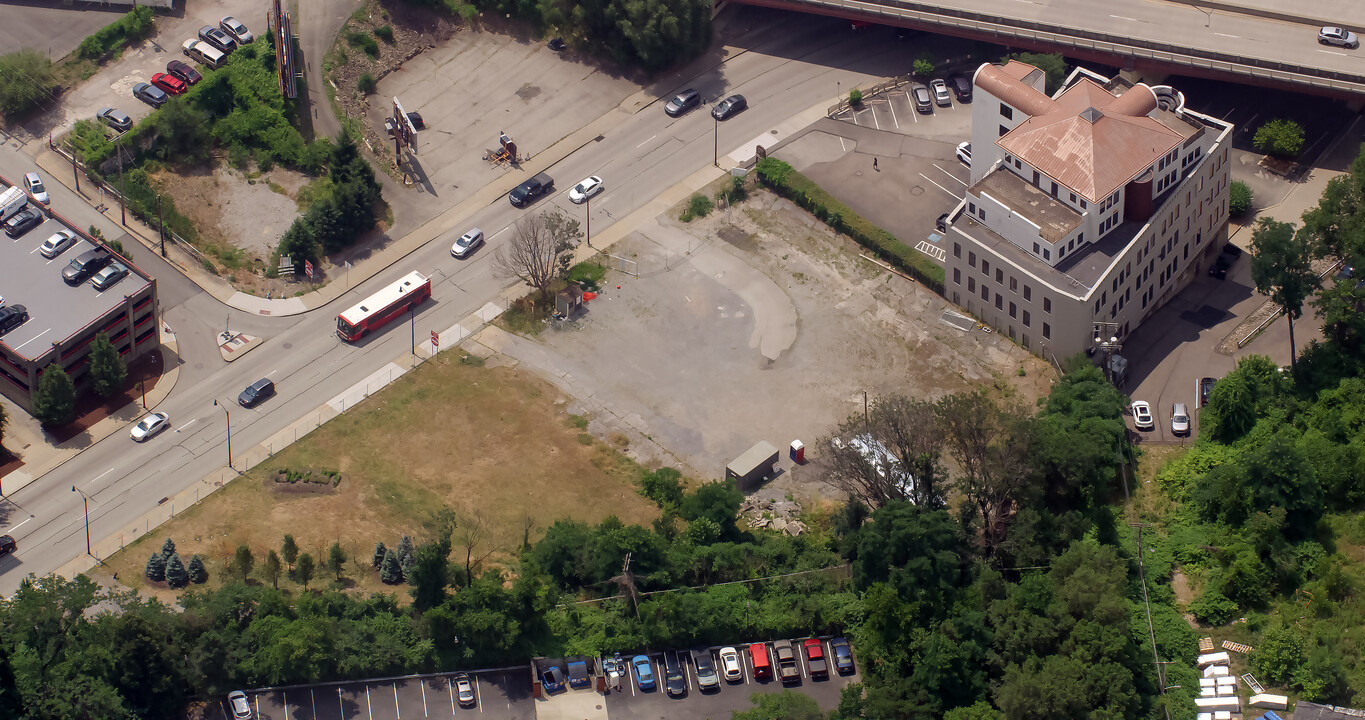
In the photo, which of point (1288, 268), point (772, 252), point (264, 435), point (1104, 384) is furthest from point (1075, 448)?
point (264, 435)

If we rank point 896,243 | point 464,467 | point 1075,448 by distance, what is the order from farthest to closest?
1. point 896,243
2. point 464,467
3. point 1075,448

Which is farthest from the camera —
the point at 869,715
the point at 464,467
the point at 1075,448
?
the point at 464,467

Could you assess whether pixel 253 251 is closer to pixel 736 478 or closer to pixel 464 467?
pixel 464 467

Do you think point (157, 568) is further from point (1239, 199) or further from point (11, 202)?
point (1239, 199)

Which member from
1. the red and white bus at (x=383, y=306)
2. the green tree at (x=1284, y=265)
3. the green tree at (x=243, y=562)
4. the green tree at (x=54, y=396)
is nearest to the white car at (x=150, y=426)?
the green tree at (x=54, y=396)

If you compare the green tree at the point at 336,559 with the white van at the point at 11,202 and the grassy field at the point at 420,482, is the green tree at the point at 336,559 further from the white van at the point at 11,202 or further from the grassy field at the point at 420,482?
the white van at the point at 11,202

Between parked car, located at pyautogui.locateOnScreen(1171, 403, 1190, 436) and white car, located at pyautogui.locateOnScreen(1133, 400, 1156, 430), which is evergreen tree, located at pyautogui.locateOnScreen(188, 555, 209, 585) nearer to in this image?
white car, located at pyautogui.locateOnScreen(1133, 400, 1156, 430)

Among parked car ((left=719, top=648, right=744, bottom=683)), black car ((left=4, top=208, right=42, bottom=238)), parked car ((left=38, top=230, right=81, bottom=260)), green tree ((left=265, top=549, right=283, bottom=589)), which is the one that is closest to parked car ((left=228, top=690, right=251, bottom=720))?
green tree ((left=265, top=549, right=283, bottom=589))

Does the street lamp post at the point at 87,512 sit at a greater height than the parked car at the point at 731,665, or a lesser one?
greater
